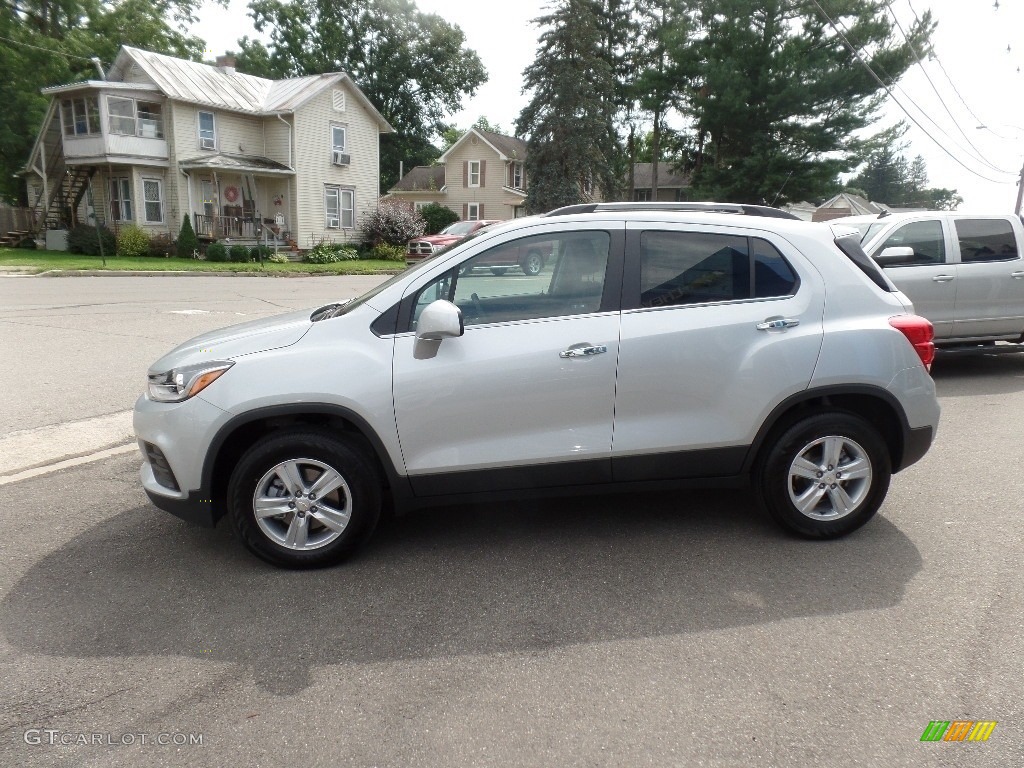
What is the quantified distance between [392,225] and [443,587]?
34.1 meters

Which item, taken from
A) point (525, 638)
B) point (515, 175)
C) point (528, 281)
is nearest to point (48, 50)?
point (515, 175)

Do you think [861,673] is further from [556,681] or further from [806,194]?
[806,194]

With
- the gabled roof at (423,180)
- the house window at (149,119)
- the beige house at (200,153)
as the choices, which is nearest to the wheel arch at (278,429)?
the beige house at (200,153)

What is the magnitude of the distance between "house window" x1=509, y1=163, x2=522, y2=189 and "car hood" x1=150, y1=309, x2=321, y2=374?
1921 inches

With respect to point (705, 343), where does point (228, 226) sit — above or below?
above

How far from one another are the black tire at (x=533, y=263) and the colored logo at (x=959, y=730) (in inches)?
107

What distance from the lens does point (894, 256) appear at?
9008 mm

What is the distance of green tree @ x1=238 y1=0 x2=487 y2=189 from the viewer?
56938 millimetres

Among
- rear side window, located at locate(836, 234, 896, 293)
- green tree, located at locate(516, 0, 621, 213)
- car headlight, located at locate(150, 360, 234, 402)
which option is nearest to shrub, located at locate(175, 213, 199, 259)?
green tree, located at locate(516, 0, 621, 213)

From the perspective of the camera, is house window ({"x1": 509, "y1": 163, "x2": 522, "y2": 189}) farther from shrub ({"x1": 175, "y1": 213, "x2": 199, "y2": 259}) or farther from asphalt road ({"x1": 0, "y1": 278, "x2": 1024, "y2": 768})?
asphalt road ({"x1": 0, "y1": 278, "x2": 1024, "y2": 768})

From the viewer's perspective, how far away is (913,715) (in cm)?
292

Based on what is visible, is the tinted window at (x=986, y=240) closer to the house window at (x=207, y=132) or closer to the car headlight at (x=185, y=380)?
the car headlight at (x=185, y=380)

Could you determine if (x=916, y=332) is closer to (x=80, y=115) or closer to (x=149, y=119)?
(x=149, y=119)

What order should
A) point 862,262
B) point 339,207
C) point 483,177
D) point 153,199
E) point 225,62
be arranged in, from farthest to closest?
point 483,177
point 225,62
point 339,207
point 153,199
point 862,262
